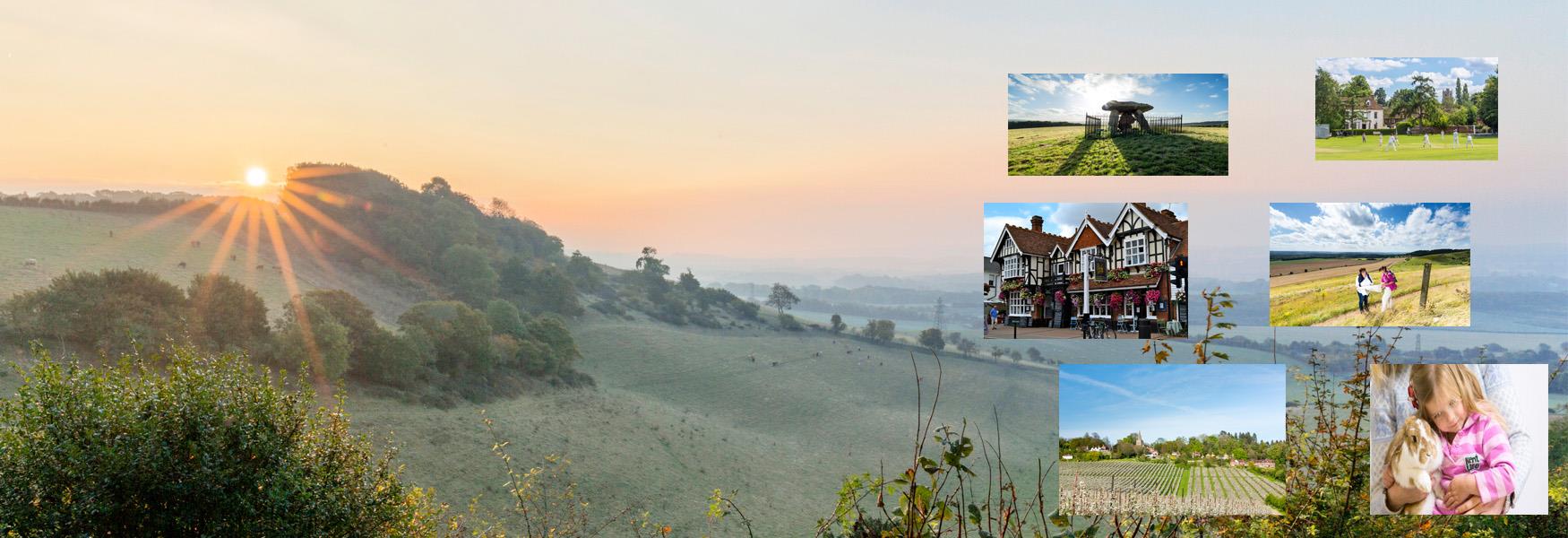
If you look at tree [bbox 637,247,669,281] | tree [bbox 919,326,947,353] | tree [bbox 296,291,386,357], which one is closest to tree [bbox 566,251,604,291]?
tree [bbox 637,247,669,281]

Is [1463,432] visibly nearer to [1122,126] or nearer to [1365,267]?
[1365,267]

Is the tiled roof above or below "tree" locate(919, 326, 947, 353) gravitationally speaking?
above

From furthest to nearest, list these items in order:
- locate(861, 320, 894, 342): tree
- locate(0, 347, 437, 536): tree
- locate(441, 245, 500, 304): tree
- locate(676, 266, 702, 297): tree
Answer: locate(441, 245, 500, 304): tree
locate(676, 266, 702, 297): tree
locate(861, 320, 894, 342): tree
locate(0, 347, 437, 536): tree

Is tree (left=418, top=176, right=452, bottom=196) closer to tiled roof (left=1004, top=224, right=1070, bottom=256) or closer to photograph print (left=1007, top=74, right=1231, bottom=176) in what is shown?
photograph print (left=1007, top=74, right=1231, bottom=176)

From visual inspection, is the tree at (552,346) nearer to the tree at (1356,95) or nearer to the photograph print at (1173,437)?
the photograph print at (1173,437)

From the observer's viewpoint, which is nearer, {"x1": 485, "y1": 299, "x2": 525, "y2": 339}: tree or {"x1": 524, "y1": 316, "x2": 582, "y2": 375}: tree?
{"x1": 524, "y1": 316, "x2": 582, "y2": 375}: tree

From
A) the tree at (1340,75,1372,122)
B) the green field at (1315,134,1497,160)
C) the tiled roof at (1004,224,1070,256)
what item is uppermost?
the tree at (1340,75,1372,122)

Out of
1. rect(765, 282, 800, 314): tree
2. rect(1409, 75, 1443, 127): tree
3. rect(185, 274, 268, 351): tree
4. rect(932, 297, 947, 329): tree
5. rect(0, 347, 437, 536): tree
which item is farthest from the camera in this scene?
rect(765, 282, 800, 314): tree
